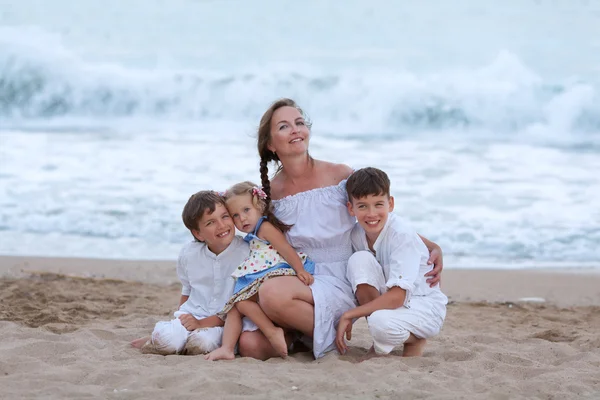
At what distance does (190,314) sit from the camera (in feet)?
13.0

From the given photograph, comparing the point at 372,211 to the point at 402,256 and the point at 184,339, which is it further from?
the point at 184,339

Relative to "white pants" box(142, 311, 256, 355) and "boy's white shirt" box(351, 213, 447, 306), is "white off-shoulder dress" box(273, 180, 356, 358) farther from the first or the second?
"white pants" box(142, 311, 256, 355)

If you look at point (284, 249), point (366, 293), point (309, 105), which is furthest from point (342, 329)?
point (309, 105)

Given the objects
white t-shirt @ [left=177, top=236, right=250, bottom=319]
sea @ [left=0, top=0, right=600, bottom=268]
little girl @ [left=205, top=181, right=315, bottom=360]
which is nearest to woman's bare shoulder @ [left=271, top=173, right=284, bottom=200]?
little girl @ [left=205, top=181, right=315, bottom=360]

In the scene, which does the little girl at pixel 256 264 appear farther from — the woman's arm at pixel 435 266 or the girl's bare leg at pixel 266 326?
the woman's arm at pixel 435 266

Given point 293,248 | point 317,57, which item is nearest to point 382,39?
point 317,57

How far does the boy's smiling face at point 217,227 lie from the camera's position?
3885 mm

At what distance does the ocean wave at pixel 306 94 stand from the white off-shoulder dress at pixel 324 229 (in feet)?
33.2

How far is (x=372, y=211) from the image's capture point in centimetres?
371

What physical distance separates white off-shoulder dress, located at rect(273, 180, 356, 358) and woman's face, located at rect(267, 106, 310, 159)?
23 cm

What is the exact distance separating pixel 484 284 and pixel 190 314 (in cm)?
296

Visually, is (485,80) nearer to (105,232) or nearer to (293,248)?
(105,232)

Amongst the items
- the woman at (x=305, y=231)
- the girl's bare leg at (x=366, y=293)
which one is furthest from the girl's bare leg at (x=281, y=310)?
the girl's bare leg at (x=366, y=293)

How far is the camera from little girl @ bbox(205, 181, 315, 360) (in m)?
3.75
